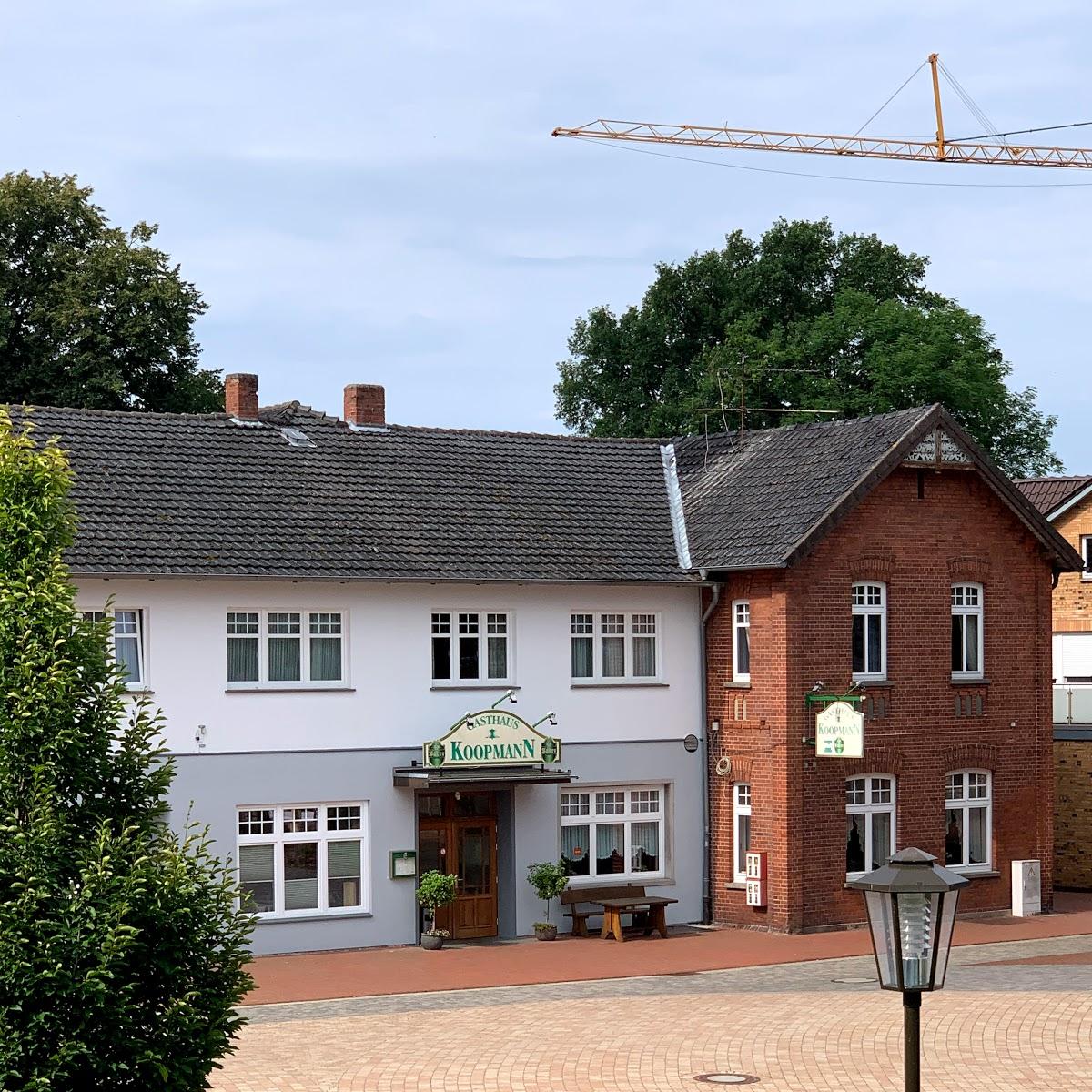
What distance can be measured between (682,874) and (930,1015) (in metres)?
8.98

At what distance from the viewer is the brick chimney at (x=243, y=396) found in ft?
100

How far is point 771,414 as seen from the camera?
5488cm

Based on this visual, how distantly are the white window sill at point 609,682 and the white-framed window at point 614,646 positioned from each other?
0.07 ft

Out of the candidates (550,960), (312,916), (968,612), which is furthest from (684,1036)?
(968,612)

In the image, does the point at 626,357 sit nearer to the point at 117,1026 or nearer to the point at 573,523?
the point at 573,523

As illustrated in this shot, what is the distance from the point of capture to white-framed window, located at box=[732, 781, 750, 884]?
98.0 feet

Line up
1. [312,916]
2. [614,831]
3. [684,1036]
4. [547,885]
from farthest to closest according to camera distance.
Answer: [614,831]
[547,885]
[312,916]
[684,1036]

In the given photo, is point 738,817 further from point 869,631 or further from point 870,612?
point 870,612

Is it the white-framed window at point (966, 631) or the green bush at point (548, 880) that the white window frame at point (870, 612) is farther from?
the green bush at point (548, 880)

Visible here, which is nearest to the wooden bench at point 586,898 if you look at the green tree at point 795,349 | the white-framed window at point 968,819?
the white-framed window at point 968,819

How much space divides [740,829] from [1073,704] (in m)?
9.37

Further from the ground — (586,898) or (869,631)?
(869,631)

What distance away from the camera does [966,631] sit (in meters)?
31.3

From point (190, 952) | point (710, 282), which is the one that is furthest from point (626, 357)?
point (190, 952)
